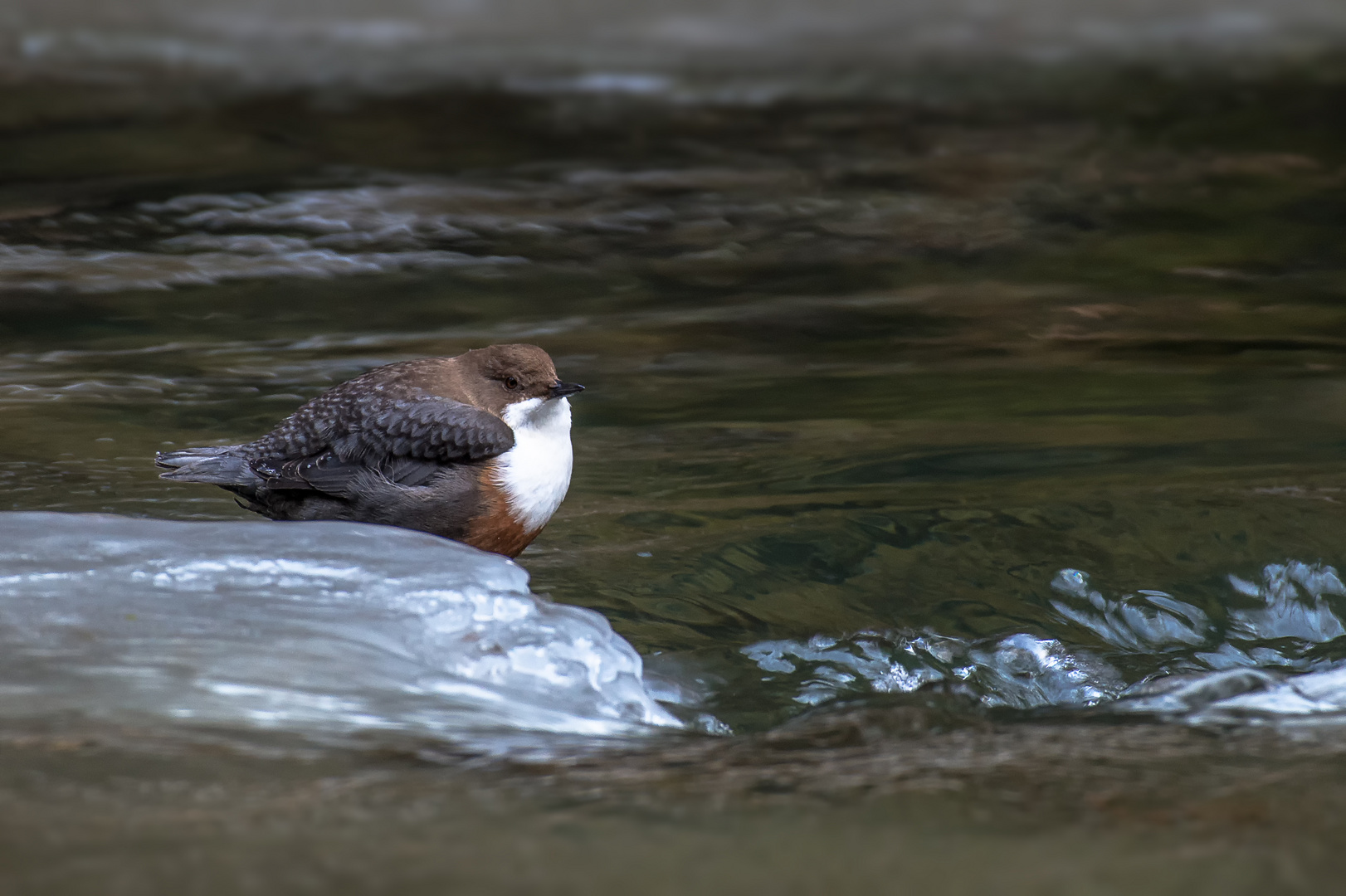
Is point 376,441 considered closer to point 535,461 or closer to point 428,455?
point 428,455

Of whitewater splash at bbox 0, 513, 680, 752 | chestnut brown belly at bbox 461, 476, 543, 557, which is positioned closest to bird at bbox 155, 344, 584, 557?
chestnut brown belly at bbox 461, 476, 543, 557

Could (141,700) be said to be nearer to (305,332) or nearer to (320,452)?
(320,452)

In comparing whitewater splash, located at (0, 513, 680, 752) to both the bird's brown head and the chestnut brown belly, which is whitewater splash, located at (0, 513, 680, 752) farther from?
the bird's brown head

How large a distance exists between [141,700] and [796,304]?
4.33 m

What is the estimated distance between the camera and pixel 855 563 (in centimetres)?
405

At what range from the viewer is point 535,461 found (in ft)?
12.1

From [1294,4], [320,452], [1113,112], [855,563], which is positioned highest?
[1294,4]

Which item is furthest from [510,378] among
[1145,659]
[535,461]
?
[1145,659]

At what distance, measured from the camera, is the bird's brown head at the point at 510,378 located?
12.6ft

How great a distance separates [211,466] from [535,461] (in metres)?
0.87

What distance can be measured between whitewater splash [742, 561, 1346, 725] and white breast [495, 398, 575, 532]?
2.21 feet

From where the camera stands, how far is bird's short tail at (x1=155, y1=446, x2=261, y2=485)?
3.80 m

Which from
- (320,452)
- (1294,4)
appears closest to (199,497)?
(320,452)

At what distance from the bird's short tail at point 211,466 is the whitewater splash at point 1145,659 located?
1.42 metres
